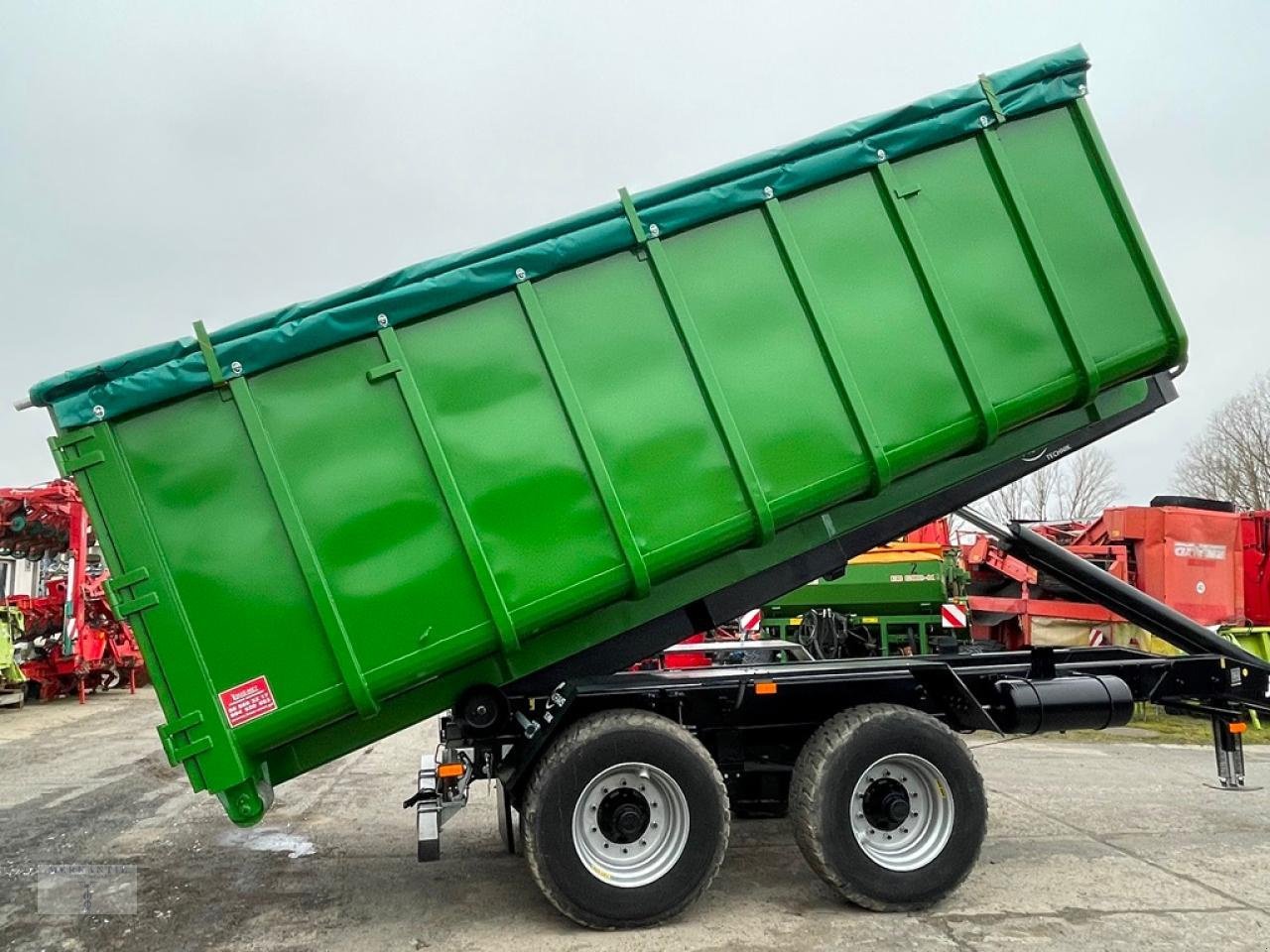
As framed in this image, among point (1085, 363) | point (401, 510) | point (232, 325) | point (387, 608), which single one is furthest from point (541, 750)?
point (1085, 363)

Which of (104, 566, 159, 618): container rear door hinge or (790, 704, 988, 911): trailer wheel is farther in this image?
(790, 704, 988, 911): trailer wheel

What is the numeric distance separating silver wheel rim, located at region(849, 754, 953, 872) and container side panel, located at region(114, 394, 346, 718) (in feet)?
9.00

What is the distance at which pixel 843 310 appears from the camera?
189 inches

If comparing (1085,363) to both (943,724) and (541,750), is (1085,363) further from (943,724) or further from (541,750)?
(541,750)

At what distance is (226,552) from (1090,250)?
4.52 meters

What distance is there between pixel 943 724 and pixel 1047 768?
4.70 meters

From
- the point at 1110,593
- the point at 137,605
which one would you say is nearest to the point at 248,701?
the point at 137,605

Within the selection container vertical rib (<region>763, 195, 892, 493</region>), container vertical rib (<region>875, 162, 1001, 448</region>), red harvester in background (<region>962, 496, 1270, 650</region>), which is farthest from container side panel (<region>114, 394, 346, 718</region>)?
red harvester in background (<region>962, 496, 1270, 650</region>)

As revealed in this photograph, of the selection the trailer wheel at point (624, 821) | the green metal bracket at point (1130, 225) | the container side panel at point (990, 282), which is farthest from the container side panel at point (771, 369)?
the green metal bracket at point (1130, 225)

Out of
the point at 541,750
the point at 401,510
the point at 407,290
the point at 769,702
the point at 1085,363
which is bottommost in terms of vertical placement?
the point at 769,702

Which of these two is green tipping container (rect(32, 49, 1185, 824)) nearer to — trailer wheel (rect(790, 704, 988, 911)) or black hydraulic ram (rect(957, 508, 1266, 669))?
trailer wheel (rect(790, 704, 988, 911))

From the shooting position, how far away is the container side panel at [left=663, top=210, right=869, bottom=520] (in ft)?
15.3

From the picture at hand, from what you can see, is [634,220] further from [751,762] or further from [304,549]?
[751,762]

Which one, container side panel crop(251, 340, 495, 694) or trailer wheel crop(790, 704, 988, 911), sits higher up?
container side panel crop(251, 340, 495, 694)
